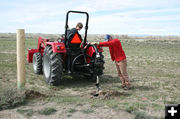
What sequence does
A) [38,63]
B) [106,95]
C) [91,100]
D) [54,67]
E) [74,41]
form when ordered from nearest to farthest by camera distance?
[91,100], [106,95], [54,67], [74,41], [38,63]

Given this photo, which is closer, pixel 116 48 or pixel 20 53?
pixel 20 53

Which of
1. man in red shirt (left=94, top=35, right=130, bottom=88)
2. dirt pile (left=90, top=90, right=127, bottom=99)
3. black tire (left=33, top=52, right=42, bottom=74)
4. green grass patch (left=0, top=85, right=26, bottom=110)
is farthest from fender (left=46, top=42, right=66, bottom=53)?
black tire (left=33, top=52, right=42, bottom=74)

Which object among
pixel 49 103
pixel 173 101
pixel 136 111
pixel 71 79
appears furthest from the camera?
pixel 71 79

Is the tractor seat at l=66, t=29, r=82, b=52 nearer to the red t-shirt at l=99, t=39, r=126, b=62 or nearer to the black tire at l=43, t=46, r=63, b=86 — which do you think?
the black tire at l=43, t=46, r=63, b=86

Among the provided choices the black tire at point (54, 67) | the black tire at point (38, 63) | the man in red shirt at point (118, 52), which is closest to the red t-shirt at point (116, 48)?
the man in red shirt at point (118, 52)

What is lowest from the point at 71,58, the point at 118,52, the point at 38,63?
the point at 38,63

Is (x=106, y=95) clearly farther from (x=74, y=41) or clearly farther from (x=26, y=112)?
(x=74, y=41)

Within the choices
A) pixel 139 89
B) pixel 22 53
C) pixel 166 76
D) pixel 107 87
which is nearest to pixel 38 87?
pixel 22 53

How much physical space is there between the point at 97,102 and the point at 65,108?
0.91m

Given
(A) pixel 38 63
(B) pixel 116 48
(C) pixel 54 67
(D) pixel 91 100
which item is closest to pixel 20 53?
(C) pixel 54 67

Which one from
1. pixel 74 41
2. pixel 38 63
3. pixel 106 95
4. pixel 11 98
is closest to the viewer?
pixel 11 98

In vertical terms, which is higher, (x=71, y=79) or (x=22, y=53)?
(x=22, y=53)

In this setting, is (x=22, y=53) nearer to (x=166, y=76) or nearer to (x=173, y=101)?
(x=173, y=101)

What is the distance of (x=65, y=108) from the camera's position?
501cm
